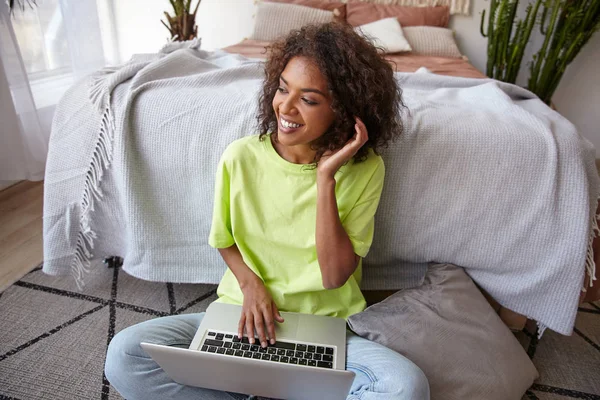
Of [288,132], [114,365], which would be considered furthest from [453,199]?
[114,365]

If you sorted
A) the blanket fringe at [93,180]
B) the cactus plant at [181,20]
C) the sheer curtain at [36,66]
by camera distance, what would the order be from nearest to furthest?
the blanket fringe at [93,180] < the sheer curtain at [36,66] < the cactus plant at [181,20]

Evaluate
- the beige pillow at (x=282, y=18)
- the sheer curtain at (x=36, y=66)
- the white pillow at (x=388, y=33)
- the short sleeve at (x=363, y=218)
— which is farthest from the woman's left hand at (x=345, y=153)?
the beige pillow at (x=282, y=18)

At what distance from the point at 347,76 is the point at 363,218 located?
0.29 meters

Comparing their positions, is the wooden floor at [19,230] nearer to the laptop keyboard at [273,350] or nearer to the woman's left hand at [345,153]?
the laptop keyboard at [273,350]

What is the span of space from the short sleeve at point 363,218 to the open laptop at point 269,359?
0.58ft

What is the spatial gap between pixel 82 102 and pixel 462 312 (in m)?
1.19

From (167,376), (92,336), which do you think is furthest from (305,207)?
(92,336)

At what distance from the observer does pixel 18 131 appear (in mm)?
1832

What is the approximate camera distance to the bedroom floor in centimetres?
108

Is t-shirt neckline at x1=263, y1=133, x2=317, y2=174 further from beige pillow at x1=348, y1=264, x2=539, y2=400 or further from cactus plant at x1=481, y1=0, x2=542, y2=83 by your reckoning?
cactus plant at x1=481, y1=0, x2=542, y2=83

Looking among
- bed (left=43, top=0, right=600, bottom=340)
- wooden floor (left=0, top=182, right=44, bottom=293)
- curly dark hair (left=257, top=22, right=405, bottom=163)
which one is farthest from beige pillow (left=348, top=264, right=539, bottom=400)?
wooden floor (left=0, top=182, right=44, bottom=293)

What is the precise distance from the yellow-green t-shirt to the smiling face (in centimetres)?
9

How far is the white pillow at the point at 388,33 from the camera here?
2.39m

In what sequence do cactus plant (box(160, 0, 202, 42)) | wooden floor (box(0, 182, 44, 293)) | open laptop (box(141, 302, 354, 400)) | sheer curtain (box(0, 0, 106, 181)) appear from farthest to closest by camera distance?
cactus plant (box(160, 0, 202, 42)) → sheer curtain (box(0, 0, 106, 181)) → wooden floor (box(0, 182, 44, 293)) → open laptop (box(141, 302, 354, 400))
